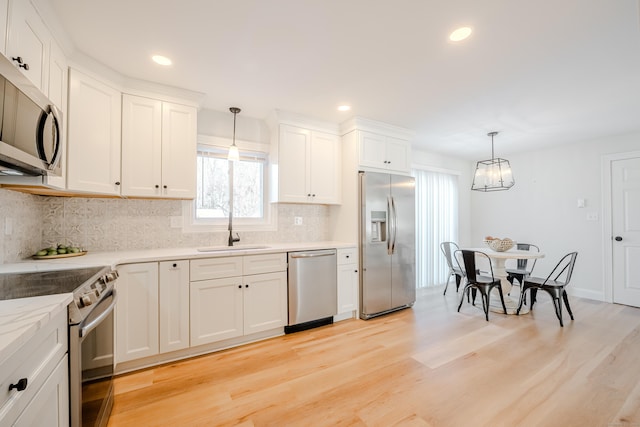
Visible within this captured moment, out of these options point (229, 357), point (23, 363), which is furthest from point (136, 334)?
point (23, 363)

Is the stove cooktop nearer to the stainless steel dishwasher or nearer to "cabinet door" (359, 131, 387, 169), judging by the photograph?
the stainless steel dishwasher

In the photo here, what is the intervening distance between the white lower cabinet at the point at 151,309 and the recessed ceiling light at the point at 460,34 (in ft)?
8.82

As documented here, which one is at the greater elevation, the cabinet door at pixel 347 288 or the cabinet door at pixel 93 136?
the cabinet door at pixel 93 136

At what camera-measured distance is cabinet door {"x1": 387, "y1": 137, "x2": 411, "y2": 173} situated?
372 centimetres

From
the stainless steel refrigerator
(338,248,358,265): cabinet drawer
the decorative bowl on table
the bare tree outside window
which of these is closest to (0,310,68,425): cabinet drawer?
the bare tree outside window

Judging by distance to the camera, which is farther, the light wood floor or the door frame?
the door frame

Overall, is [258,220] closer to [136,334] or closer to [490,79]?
[136,334]

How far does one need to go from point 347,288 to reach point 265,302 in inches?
40.9

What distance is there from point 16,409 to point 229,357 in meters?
1.84

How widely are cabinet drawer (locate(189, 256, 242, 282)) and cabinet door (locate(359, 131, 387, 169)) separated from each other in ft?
6.27

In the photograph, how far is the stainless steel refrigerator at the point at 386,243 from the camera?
3381 millimetres

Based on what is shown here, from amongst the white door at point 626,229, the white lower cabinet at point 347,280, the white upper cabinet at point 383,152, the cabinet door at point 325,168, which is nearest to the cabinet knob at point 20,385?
the white lower cabinet at point 347,280

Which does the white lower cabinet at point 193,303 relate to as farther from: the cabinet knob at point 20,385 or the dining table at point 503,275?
the dining table at point 503,275

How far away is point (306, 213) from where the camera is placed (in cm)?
372
